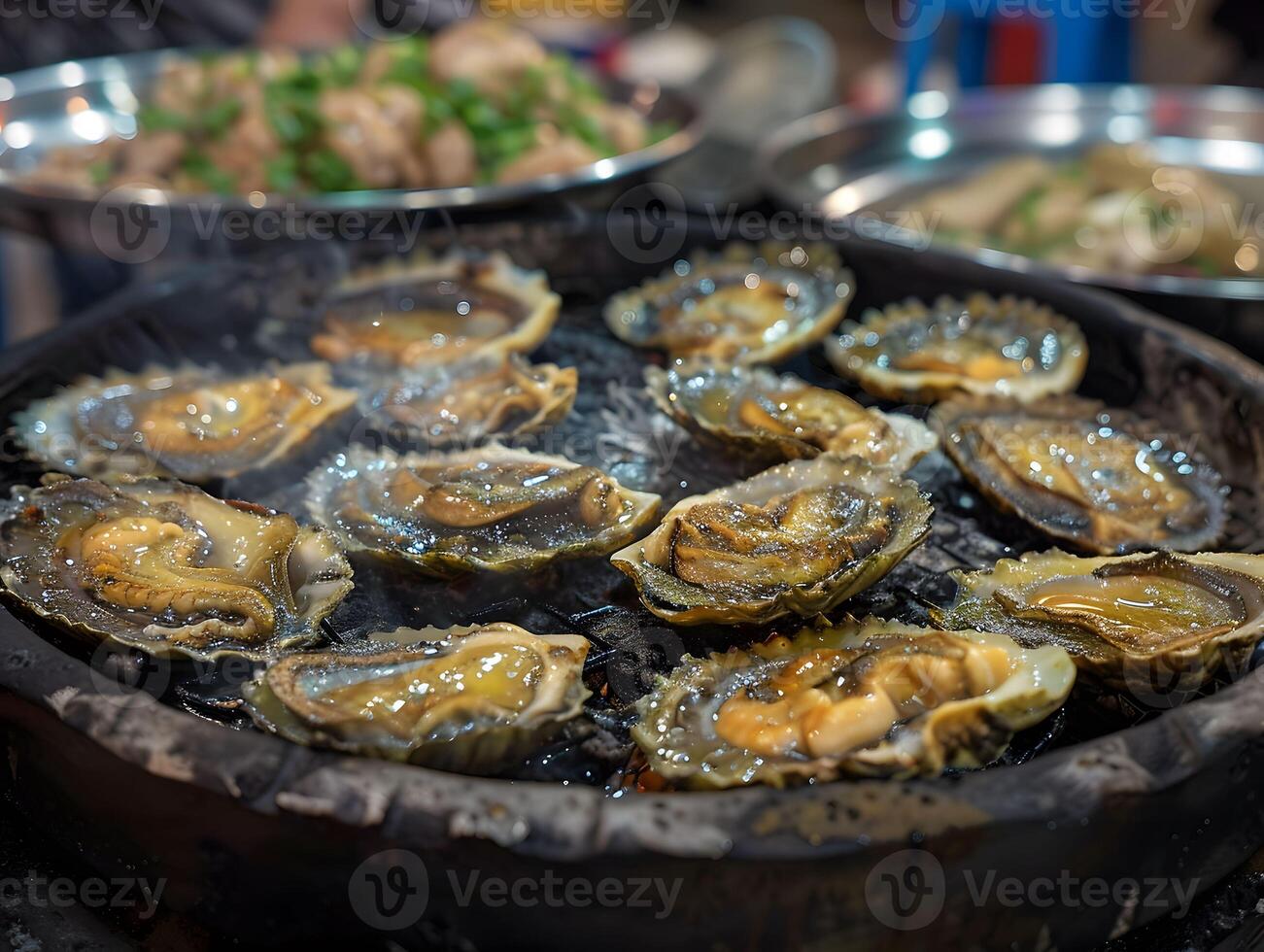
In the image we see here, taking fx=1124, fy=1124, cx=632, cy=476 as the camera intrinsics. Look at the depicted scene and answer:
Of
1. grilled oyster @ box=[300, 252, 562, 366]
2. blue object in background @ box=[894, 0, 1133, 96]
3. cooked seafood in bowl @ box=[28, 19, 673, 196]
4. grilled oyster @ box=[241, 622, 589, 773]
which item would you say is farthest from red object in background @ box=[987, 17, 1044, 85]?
grilled oyster @ box=[241, 622, 589, 773]

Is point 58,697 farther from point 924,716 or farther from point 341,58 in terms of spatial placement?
point 341,58

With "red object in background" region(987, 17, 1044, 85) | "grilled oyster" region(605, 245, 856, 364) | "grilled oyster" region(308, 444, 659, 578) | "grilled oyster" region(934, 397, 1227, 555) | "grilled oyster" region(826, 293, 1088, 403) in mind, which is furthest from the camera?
"red object in background" region(987, 17, 1044, 85)

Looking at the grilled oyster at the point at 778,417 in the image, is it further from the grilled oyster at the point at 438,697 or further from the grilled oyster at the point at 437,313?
the grilled oyster at the point at 438,697

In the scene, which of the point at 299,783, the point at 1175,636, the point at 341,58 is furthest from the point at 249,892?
the point at 341,58

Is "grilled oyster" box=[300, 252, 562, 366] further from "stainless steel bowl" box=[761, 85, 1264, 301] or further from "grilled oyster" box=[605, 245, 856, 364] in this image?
"stainless steel bowl" box=[761, 85, 1264, 301]

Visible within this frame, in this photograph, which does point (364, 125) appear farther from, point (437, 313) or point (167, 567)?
point (167, 567)

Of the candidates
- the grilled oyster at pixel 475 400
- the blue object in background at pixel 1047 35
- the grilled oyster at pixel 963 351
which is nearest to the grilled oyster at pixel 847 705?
the grilled oyster at pixel 475 400
